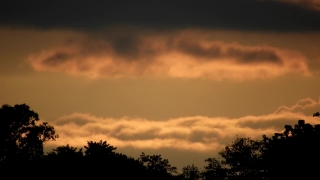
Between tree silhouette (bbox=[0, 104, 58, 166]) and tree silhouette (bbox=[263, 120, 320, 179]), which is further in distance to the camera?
tree silhouette (bbox=[0, 104, 58, 166])

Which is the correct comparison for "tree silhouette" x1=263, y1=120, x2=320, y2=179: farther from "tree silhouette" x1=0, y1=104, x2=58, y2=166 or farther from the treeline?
"tree silhouette" x1=0, y1=104, x2=58, y2=166

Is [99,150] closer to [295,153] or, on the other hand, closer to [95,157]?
[95,157]

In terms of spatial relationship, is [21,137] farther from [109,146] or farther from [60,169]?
[60,169]

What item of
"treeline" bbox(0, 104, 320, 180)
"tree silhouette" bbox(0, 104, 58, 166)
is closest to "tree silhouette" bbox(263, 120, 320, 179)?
"treeline" bbox(0, 104, 320, 180)

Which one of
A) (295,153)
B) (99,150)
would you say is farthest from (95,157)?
(295,153)

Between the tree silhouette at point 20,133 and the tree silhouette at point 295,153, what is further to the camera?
the tree silhouette at point 20,133

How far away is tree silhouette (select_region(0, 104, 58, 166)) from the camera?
16725cm

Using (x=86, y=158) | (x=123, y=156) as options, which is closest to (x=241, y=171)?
(x=123, y=156)

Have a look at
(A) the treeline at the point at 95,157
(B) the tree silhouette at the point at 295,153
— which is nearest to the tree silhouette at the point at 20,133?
(A) the treeline at the point at 95,157

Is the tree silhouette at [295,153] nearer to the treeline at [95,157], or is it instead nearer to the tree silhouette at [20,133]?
the treeline at [95,157]

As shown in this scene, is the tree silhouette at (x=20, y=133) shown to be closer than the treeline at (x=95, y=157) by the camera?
No

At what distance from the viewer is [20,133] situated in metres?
172

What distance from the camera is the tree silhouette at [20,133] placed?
6585 inches

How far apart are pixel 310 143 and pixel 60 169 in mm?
40312
